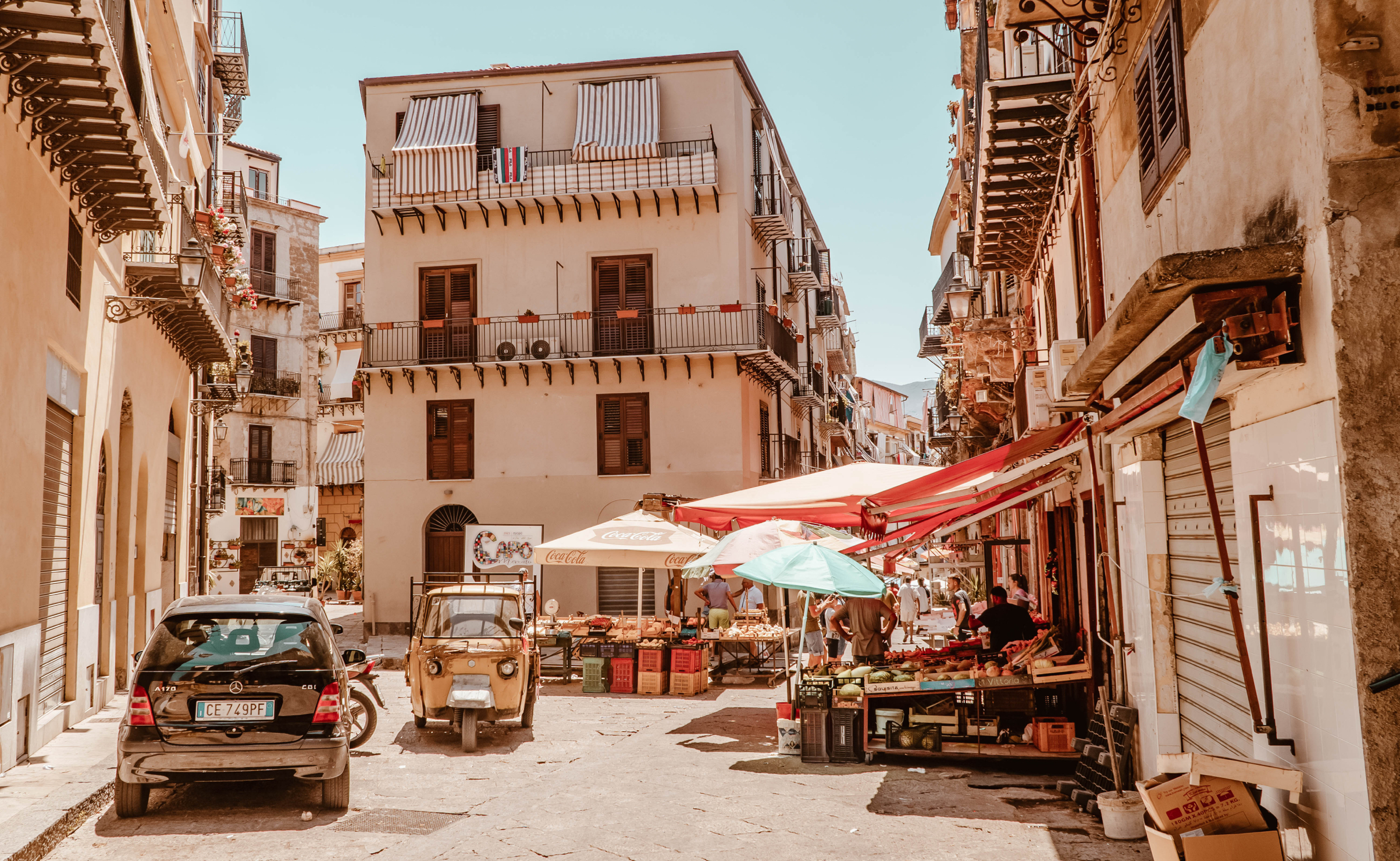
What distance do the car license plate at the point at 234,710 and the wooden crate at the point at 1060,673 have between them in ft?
20.9

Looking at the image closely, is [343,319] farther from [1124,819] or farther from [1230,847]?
[1230,847]

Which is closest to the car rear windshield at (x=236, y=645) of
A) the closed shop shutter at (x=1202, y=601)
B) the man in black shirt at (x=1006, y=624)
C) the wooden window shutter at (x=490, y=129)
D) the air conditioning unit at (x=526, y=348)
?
the closed shop shutter at (x=1202, y=601)

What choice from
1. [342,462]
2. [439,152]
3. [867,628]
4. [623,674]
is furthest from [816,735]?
[342,462]

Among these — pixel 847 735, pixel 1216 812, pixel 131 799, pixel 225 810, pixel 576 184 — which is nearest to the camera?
pixel 1216 812

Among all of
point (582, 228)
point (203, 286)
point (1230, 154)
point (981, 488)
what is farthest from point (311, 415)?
point (1230, 154)

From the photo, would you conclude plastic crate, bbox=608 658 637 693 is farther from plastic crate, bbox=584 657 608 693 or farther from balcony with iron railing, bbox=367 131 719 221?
balcony with iron railing, bbox=367 131 719 221

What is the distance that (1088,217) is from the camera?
976 cm

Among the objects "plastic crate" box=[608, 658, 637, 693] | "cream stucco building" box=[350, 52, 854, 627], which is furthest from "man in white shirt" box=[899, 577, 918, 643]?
"plastic crate" box=[608, 658, 637, 693]

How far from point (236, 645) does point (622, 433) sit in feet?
59.2

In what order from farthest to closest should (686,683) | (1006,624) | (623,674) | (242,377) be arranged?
(242,377) → (623,674) → (686,683) → (1006,624)

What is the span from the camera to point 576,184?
25.9 m

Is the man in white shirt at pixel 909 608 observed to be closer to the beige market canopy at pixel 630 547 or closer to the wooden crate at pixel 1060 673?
the beige market canopy at pixel 630 547

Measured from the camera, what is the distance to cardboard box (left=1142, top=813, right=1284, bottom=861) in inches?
181

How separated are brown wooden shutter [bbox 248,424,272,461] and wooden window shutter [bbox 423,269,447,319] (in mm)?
18252
